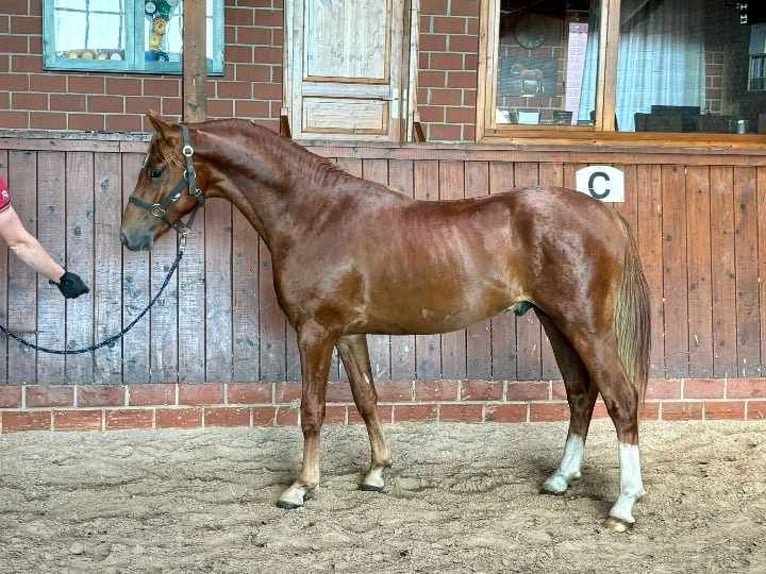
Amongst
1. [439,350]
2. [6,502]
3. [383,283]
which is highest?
[383,283]

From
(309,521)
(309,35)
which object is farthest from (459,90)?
(309,521)

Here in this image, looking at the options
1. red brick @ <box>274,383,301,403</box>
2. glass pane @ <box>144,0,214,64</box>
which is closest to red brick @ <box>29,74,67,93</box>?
glass pane @ <box>144,0,214,64</box>

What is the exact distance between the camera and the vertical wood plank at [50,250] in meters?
4.98

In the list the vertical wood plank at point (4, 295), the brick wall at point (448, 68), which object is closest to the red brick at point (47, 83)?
the vertical wood plank at point (4, 295)

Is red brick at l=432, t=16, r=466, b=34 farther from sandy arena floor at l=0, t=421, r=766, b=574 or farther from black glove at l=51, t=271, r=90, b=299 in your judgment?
black glove at l=51, t=271, r=90, b=299

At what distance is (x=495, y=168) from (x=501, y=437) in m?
1.66

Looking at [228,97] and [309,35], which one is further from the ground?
[309,35]

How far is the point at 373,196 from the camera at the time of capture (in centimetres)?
412

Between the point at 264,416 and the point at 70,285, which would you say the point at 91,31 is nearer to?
the point at 70,285

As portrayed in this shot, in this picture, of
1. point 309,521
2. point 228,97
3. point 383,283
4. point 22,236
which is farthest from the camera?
point 228,97

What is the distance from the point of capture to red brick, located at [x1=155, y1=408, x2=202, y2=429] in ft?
16.7

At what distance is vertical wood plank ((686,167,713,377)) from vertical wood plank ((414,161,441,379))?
5.35ft

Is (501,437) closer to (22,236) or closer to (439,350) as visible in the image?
(439,350)

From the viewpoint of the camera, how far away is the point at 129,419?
5055 mm
